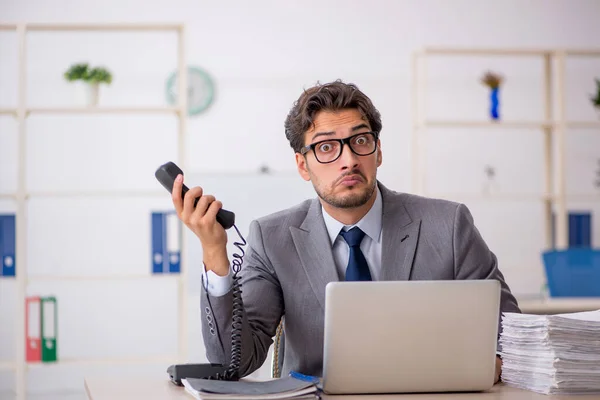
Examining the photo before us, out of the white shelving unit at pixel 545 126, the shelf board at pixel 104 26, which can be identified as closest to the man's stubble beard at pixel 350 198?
the shelf board at pixel 104 26

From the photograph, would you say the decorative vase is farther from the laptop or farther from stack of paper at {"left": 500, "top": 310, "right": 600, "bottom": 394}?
the laptop

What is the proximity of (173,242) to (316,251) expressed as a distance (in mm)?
2252

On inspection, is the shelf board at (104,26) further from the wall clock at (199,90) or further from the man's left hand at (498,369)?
the man's left hand at (498,369)

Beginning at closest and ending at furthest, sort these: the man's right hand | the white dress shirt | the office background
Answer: the man's right hand → the white dress shirt → the office background

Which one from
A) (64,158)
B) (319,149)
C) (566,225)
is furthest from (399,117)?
(319,149)

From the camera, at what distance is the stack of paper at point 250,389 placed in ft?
4.78

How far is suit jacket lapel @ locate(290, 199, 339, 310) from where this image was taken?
209 centimetres

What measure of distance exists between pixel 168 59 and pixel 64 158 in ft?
3.11

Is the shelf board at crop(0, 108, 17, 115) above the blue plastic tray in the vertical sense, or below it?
above

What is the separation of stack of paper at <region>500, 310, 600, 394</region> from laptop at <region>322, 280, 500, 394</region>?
0.11 metres

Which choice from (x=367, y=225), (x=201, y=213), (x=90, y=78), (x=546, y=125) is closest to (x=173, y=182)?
(x=201, y=213)

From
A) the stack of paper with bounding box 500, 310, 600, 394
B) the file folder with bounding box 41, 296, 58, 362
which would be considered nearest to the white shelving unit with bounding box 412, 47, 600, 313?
the file folder with bounding box 41, 296, 58, 362

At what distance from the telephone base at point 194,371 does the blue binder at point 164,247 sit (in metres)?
2.58

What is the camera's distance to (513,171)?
18.9 ft
